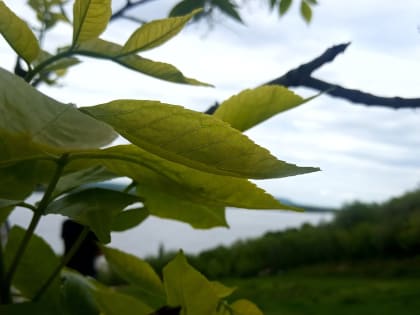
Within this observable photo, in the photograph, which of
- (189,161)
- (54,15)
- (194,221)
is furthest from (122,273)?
(54,15)

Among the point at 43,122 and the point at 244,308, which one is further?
the point at 244,308

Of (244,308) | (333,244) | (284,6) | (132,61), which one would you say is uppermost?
(284,6)

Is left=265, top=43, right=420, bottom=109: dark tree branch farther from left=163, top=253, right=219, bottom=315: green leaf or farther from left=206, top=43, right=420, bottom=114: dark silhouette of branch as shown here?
left=163, top=253, right=219, bottom=315: green leaf

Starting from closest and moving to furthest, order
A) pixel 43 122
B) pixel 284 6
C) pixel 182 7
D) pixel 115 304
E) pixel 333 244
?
1. pixel 43 122
2. pixel 115 304
3. pixel 182 7
4. pixel 284 6
5. pixel 333 244

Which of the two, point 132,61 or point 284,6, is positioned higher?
point 284,6

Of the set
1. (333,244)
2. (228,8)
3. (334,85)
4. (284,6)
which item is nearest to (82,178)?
(334,85)

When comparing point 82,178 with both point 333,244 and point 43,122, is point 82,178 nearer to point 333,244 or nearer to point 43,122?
point 43,122

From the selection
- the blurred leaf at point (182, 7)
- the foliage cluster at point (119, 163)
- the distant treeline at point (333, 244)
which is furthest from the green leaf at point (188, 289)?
the distant treeline at point (333, 244)

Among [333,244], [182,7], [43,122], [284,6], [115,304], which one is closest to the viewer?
[43,122]
